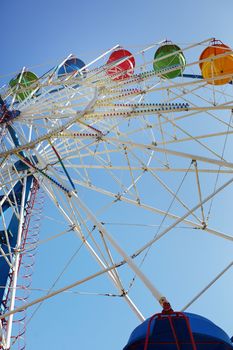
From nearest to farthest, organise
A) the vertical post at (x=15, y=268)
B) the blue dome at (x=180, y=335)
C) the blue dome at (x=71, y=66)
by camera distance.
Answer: the blue dome at (x=180, y=335), the vertical post at (x=15, y=268), the blue dome at (x=71, y=66)

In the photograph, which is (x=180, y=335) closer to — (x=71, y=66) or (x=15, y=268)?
(x=15, y=268)

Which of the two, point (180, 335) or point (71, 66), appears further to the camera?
point (71, 66)

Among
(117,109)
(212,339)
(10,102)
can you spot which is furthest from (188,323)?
(10,102)

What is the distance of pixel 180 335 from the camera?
4.89 meters

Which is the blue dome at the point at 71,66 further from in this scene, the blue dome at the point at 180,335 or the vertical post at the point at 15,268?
the blue dome at the point at 180,335

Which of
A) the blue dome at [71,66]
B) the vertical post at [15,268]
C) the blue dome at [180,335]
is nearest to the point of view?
the blue dome at [180,335]

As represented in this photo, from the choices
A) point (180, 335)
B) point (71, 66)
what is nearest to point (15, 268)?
point (180, 335)

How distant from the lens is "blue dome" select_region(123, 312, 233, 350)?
4.89 metres

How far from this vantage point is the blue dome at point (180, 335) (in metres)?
4.89

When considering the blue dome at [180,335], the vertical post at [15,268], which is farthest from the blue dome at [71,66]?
the blue dome at [180,335]

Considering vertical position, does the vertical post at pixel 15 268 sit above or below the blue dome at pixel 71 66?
below

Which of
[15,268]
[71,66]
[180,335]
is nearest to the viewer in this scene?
[180,335]

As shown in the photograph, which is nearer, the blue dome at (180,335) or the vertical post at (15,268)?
the blue dome at (180,335)

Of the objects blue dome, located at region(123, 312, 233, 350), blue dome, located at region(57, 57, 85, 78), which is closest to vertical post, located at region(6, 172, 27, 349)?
blue dome, located at region(123, 312, 233, 350)
